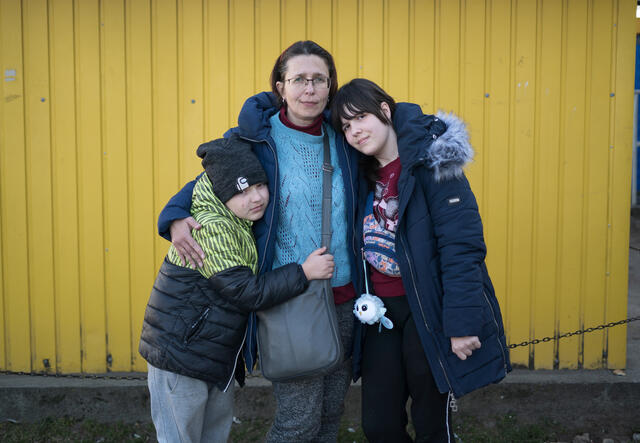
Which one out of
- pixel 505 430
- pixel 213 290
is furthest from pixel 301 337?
pixel 505 430

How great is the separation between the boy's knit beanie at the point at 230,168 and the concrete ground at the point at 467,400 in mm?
2090

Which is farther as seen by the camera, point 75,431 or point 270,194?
point 75,431

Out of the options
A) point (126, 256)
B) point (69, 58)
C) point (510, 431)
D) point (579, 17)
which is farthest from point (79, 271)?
point (579, 17)

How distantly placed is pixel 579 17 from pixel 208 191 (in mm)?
3093

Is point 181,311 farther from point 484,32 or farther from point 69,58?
point 484,32

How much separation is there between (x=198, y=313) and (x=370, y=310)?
0.73 m

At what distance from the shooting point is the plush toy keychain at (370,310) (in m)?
2.37

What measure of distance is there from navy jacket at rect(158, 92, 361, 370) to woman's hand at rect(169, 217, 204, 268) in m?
0.05

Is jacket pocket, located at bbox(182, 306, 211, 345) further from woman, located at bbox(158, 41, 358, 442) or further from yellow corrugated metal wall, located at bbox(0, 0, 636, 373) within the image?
yellow corrugated metal wall, located at bbox(0, 0, 636, 373)

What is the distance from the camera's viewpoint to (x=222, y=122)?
12.8 feet

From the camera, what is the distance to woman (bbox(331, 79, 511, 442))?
2.22m

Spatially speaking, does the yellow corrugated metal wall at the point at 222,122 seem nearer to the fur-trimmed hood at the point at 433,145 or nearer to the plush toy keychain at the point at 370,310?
the fur-trimmed hood at the point at 433,145

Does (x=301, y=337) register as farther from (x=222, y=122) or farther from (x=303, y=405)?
(x=222, y=122)

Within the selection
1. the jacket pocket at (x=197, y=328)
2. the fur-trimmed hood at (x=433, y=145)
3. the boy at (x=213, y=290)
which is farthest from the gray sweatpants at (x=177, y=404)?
the fur-trimmed hood at (x=433, y=145)
